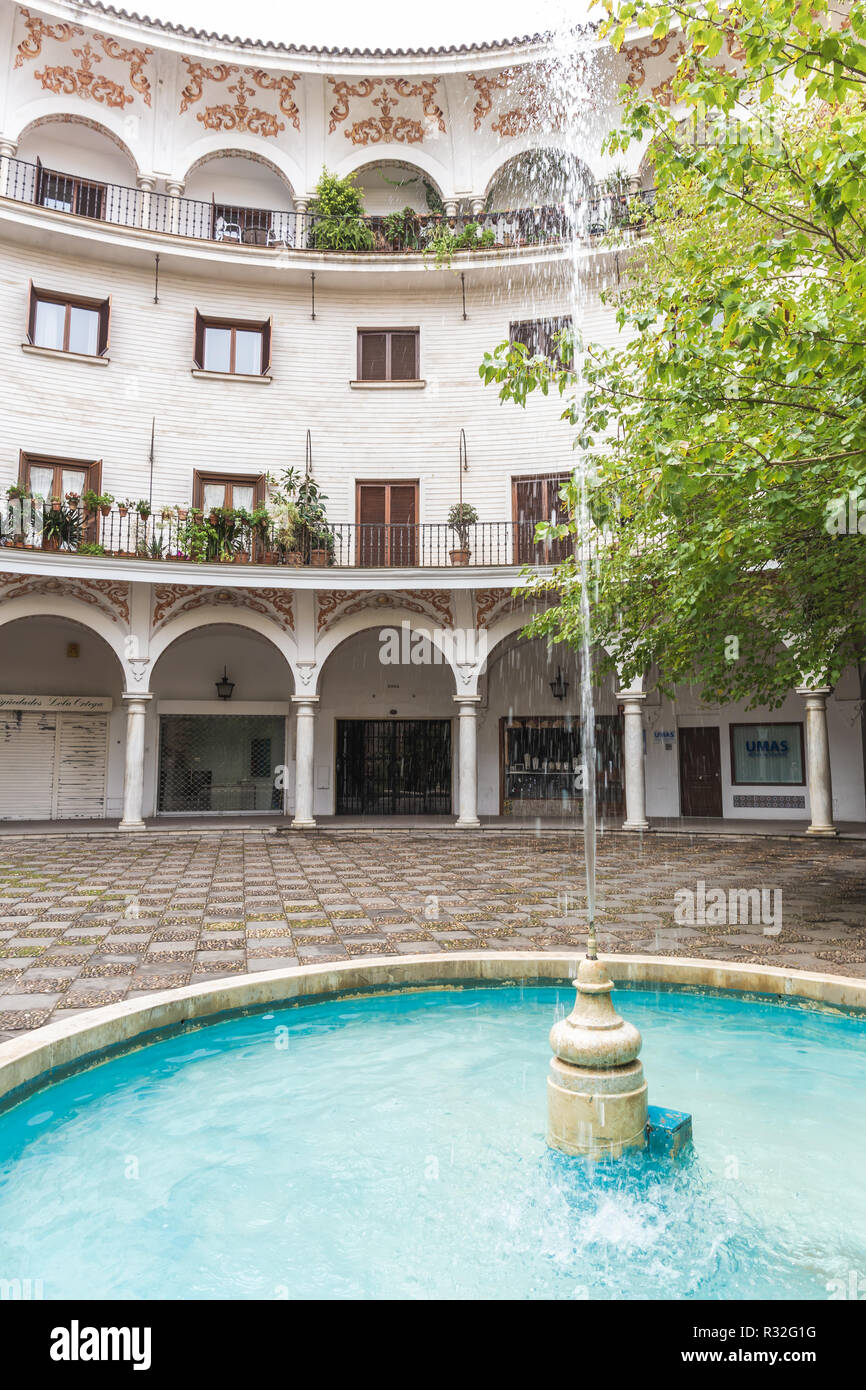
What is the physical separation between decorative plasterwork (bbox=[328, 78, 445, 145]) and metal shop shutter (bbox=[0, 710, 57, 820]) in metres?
13.8

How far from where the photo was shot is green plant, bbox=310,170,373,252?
17.2 m

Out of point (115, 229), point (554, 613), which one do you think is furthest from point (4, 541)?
point (554, 613)

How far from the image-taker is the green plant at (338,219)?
56.3 ft

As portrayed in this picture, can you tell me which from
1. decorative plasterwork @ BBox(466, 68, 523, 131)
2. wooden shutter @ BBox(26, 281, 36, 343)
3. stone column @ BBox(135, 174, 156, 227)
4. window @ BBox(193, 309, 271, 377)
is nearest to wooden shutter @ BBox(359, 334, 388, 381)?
window @ BBox(193, 309, 271, 377)

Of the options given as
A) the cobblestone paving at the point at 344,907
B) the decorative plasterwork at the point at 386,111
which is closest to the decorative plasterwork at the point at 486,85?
the decorative plasterwork at the point at 386,111

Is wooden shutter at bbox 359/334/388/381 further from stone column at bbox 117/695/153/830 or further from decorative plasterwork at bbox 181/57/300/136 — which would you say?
stone column at bbox 117/695/153/830

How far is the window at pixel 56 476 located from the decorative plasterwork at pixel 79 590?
1.68m

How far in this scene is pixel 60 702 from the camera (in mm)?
17984

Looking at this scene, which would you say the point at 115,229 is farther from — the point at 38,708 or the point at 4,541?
the point at 38,708

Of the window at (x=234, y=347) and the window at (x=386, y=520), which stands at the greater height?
the window at (x=234, y=347)

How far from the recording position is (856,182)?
4.43 m

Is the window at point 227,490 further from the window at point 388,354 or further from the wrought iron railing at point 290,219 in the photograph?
the wrought iron railing at point 290,219

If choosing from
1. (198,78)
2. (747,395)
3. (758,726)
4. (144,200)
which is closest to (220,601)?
(144,200)

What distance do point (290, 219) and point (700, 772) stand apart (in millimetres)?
14826
